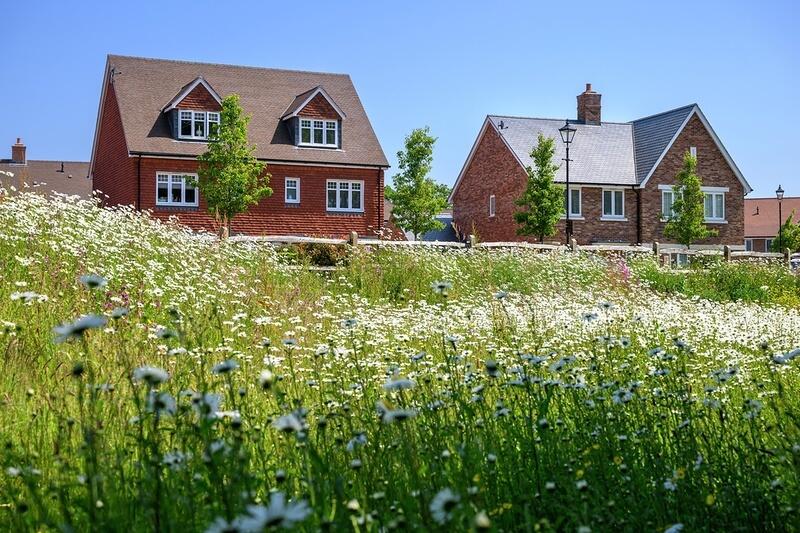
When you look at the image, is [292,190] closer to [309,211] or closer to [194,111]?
[309,211]

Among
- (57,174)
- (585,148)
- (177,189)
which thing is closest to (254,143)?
(177,189)

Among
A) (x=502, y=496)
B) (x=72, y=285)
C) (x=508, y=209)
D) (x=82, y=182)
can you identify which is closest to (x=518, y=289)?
(x=72, y=285)

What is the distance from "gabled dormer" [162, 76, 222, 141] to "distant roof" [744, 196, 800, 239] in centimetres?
5135

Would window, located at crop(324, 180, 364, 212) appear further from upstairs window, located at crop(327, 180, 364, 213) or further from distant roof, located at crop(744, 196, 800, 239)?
distant roof, located at crop(744, 196, 800, 239)

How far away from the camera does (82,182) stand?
189ft

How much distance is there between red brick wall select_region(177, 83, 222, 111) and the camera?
33719 millimetres

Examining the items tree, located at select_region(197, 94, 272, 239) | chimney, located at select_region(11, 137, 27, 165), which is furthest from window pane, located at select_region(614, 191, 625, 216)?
chimney, located at select_region(11, 137, 27, 165)

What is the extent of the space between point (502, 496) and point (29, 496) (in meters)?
2.28

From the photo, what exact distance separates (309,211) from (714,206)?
21.9 m

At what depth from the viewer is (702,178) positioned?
1751 inches

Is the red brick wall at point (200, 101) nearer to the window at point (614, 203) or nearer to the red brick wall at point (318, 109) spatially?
the red brick wall at point (318, 109)

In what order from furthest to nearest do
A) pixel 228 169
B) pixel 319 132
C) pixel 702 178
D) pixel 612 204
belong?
pixel 702 178 < pixel 612 204 < pixel 319 132 < pixel 228 169

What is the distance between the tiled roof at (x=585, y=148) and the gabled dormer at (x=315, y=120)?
33.1ft

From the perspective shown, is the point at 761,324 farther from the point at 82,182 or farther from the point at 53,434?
the point at 82,182
